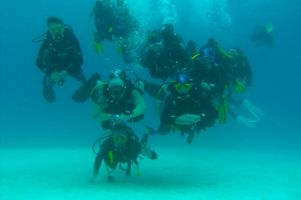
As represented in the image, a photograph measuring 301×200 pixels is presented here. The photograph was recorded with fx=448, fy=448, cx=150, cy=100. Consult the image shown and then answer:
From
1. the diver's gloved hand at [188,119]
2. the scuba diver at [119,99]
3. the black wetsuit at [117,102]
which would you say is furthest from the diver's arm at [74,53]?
the diver's gloved hand at [188,119]

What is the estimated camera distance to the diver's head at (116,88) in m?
8.12

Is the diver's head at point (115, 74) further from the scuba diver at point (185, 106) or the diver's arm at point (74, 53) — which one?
the diver's arm at point (74, 53)

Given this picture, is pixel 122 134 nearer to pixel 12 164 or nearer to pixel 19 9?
pixel 12 164

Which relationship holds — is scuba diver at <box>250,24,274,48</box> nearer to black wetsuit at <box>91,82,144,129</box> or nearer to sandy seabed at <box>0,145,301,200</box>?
sandy seabed at <box>0,145,301,200</box>

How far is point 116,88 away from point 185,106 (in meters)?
1.29

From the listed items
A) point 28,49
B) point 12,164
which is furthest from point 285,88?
point 12,164

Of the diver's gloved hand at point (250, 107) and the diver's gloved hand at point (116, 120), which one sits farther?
the diver's gloved hand at point (250, 107)

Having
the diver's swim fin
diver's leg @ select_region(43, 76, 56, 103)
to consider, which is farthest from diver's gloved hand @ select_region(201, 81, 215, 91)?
diver's leg @ select_region(43, 76, 56, 103)

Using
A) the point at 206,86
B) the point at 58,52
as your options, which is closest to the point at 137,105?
the point at 206,86

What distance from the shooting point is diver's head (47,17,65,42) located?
895 cm

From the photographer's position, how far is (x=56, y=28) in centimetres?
907

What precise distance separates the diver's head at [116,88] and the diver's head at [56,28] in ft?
5.72

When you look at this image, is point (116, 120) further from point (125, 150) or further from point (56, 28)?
point (56, 28)

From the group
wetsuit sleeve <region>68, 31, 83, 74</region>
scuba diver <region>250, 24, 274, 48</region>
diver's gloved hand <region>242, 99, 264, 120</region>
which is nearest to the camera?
wetsuit sleeve <region>68, 31, 83, 74</region>
